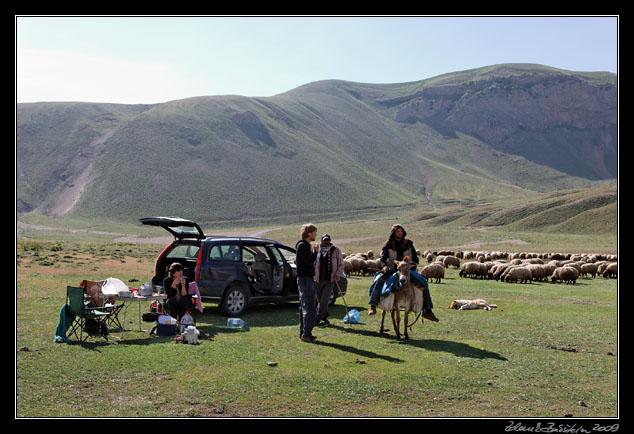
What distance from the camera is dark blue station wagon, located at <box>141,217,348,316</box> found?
13.9m

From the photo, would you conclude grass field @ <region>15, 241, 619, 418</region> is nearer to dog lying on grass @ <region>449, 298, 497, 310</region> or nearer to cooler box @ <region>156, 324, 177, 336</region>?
cooler box @ <region>156, 324, 177, 336</region>

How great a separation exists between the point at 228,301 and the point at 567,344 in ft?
25.5

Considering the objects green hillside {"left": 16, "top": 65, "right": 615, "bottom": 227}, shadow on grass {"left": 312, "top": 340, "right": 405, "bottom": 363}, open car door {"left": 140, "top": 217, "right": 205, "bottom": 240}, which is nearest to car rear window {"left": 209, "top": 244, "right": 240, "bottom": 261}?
open car door {"left": 140, "top": 217, "right": 205, "bottom": 240}

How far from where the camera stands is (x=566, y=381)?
8.83 m

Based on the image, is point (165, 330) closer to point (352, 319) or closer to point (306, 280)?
point (306, 280)

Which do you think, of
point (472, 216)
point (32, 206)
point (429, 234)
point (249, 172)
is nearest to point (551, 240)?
point (429, 234)

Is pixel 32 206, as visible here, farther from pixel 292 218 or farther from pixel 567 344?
pixel 567 344

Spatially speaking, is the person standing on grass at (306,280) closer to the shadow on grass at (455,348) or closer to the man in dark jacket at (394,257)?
the man in dark jacket at (394,257)

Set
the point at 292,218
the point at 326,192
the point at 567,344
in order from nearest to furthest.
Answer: the point at 567,344, the point at 292,218, the point at 326,192

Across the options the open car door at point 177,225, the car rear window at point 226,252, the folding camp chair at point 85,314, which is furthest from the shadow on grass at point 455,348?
the folding camp chair at point 85,314

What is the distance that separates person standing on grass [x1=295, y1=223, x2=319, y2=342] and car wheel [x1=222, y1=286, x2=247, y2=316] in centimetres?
302

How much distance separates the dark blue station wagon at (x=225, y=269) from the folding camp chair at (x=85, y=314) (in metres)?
2.77

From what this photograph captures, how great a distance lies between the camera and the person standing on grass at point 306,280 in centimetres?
1151

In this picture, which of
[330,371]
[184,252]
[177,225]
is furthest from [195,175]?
[330,371]
